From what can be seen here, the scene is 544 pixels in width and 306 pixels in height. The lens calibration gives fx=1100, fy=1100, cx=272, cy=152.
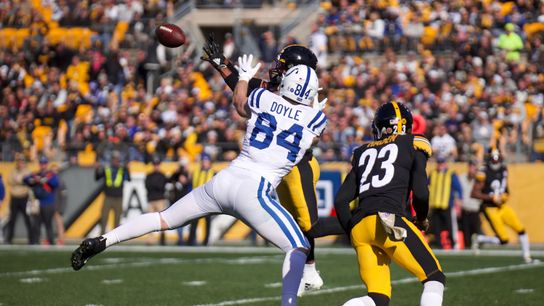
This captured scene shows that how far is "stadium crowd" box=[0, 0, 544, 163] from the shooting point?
62.5 feet

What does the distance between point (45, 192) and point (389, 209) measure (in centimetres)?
1227

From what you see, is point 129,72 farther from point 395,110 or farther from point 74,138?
point 395,110

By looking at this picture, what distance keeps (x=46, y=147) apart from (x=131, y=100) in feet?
8.99

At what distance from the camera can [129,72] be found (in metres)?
24.0

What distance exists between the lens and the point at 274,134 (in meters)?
7.04

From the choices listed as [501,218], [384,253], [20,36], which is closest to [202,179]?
[501,218]

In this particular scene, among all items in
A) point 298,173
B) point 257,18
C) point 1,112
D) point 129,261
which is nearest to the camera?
point 298,173

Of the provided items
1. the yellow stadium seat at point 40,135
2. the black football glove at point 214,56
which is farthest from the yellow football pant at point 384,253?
the yellow stadium seat at point 40,135

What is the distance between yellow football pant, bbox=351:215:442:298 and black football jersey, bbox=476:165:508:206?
8088 mm

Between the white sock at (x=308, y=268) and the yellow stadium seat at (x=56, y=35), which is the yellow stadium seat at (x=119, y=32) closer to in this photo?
the yellow stadium seat at (x=56, y=35)

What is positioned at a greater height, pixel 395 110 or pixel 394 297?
pixel 395 110

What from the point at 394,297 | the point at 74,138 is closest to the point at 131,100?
the point at 74,138

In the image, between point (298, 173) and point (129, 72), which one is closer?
point (298, 173)

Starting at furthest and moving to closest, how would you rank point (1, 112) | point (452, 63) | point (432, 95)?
point (1, 112) → point (452, 63) → point (432, 95)
